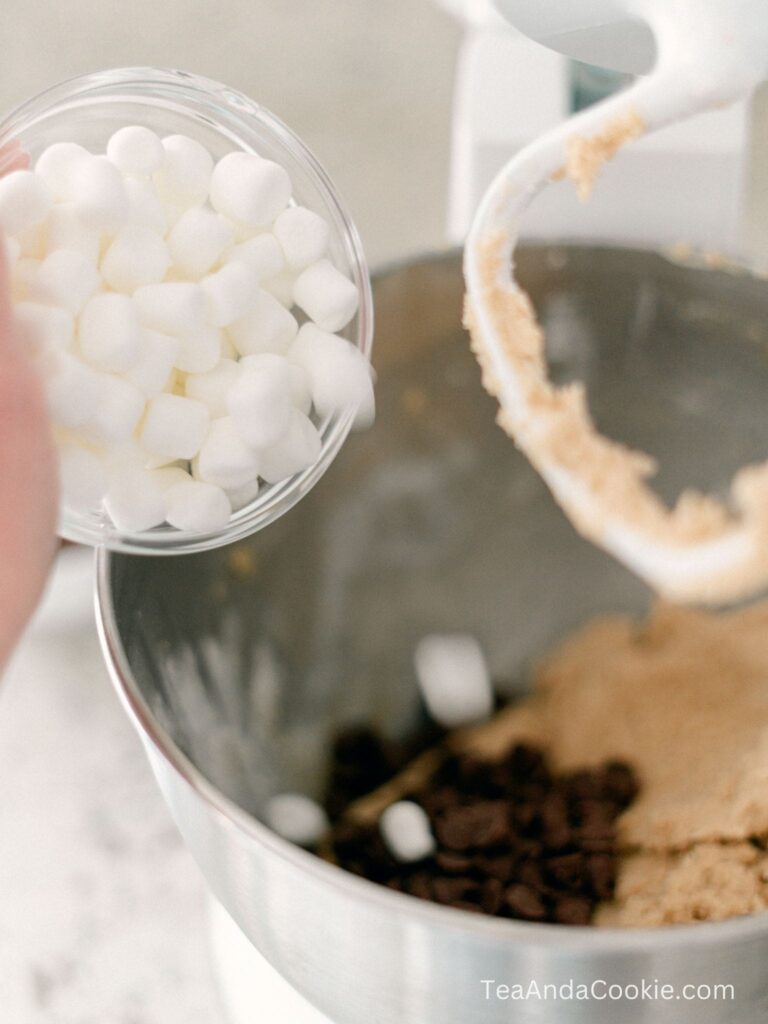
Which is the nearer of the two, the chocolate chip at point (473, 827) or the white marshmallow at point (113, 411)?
the white marshmallow at point (113, 411)

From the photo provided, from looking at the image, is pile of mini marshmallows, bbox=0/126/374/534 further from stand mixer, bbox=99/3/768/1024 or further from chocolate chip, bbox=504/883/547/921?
chocolate chip, bbox=504/883/547/921

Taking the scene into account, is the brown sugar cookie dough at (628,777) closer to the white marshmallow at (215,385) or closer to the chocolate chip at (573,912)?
the chocolate chip at (573,912)

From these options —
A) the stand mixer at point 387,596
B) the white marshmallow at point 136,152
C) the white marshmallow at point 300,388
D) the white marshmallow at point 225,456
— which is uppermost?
the white marshmallow at point 136,152

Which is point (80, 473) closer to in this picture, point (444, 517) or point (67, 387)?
point (67, 387)

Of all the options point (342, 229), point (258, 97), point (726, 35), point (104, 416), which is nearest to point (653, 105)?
point (726, 35)

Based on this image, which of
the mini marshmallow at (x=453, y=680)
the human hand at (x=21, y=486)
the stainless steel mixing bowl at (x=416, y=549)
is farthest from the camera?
the mini marshmallow at (x=453, y=680)

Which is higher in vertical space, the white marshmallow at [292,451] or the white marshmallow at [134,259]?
the white marshmallow at [134,259]

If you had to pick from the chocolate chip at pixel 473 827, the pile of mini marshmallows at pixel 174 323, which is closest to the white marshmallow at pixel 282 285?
the pile of mini marshmallows at pixel 174 323
